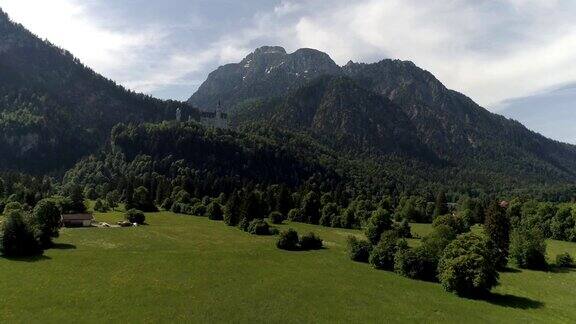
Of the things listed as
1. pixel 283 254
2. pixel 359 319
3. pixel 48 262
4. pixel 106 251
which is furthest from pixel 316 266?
A: pixel 48 262

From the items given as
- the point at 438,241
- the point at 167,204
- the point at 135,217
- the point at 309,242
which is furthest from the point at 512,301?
the point at 167,204

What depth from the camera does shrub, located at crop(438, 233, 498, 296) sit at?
72.8 meters

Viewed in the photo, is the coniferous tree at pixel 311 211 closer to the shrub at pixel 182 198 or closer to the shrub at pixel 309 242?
the shrub at pixel 182 198

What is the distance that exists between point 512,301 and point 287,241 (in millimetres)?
44389

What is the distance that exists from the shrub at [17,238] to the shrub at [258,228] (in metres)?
47.8

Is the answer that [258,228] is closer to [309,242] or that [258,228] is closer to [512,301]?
[309,242]

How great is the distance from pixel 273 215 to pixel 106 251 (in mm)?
58395

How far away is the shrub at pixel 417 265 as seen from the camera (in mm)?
82500

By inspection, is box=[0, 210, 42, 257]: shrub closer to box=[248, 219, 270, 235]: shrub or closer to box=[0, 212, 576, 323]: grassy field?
box=[0, 212, 576, 323]: grassy field

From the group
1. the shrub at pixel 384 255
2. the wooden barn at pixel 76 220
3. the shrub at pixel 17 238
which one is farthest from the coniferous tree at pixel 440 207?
the shrub at pixel 17 238

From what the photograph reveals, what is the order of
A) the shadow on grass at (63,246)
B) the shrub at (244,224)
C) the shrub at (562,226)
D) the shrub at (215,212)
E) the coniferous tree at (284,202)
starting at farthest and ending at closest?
the coniferous tree at (284,202), the shrub at (215,212), the shrub at (562,226), the shrub at (244,224), the shadow on grass at (63,246)

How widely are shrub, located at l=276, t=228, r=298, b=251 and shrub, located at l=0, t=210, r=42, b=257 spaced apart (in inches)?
1756

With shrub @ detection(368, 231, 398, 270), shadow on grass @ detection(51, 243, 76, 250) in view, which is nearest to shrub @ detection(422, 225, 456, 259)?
shrub @ detection(368, 231, 398, 270)

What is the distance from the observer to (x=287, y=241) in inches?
3954
